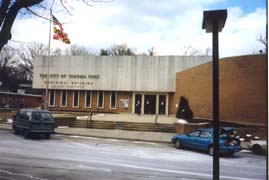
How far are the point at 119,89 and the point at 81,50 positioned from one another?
122 ft

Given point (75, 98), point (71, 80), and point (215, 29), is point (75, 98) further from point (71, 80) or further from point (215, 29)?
point (215, 29)

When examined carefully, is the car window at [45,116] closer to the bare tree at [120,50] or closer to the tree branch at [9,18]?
the tree branch at [9,18]

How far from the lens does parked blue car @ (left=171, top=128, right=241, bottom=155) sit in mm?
16109

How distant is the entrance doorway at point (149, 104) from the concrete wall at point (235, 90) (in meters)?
7.22

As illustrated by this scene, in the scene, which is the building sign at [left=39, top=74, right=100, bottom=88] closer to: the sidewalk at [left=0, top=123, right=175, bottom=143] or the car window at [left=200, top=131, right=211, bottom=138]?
the sidewalk at [left=0, top=123, right=175, bottom=143]

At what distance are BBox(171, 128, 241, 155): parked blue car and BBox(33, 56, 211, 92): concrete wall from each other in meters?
18.8

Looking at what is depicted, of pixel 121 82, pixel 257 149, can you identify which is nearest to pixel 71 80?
pixel 121 82

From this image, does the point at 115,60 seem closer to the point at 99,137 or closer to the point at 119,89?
the point at 119,89

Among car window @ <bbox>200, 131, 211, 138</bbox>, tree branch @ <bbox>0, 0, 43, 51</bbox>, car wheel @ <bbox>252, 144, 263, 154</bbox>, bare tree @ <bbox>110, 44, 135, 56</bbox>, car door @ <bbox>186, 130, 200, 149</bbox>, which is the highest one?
bare tree @ <bbox>110, 44, 135, 56</bbox>

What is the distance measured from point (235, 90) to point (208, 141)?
463 inches

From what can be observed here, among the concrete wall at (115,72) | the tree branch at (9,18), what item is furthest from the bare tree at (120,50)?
the tree branch at (9,18)

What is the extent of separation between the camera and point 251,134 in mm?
21828

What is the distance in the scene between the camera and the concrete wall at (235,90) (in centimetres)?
2525

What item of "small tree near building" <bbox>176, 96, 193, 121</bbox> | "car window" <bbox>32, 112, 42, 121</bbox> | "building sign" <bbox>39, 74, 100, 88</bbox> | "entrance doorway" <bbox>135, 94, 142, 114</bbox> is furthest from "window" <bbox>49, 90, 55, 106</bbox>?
"car window" <bbox>32, 112, 42, 121</bbox>
